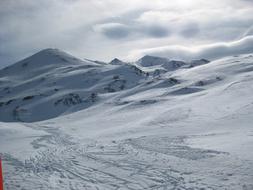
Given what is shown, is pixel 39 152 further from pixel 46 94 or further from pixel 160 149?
pixel 46 94

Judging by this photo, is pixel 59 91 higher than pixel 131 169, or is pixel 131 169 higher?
pixel 59 91

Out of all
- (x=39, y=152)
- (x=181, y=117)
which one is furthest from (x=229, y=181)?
(x=181, y=117)

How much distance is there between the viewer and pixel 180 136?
1146 inches

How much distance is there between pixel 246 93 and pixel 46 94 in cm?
10649

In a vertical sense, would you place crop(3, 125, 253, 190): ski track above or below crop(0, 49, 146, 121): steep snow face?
below

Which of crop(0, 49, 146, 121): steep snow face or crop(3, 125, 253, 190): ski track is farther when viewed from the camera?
crop(0, 49, 146, 121): steep snow face

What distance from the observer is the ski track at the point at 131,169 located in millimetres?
15195

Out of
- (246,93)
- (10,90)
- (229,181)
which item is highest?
(10,90)

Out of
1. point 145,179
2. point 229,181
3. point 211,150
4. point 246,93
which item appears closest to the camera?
point 229,181

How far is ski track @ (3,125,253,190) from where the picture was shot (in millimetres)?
15195

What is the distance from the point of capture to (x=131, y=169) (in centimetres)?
1808

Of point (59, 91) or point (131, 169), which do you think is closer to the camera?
point (131, 169)

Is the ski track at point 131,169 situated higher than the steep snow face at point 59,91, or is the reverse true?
the steep snow face at point 59,91

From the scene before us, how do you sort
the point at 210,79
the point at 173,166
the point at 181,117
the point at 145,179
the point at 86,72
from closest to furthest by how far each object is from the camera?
1. the point at 145,179
2. the point at 173,166
3. the point at 181,117
4. the point at 210,79
5. the point at 86,72
